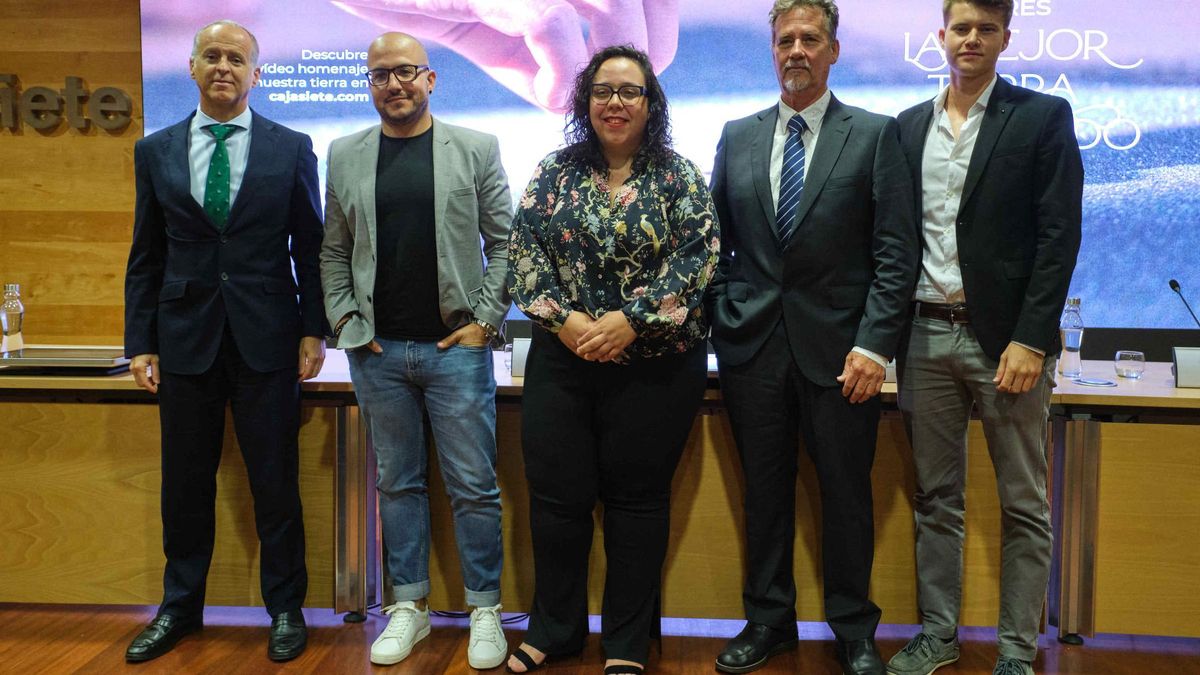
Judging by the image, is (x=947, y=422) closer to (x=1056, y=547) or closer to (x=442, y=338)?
(x=1056, y=547)

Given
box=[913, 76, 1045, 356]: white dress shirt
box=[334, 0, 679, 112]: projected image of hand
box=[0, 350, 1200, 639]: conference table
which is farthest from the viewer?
box=[334, 0, 679, 112]: projected image of hand

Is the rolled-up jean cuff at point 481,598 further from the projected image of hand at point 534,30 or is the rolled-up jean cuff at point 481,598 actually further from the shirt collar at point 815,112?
the projected image of hand at point 534,30

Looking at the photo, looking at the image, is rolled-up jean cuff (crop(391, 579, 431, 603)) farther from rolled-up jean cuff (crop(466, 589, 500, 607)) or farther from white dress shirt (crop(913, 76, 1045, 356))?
white dress shirt (crop(913, 76, 1045, 356))

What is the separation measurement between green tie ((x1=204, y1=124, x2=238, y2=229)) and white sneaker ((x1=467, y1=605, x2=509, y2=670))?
1.24 metres

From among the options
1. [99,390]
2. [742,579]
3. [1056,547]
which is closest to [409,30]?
[99,390]

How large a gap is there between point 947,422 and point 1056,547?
0.60m

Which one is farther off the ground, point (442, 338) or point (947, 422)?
point (442, 338)

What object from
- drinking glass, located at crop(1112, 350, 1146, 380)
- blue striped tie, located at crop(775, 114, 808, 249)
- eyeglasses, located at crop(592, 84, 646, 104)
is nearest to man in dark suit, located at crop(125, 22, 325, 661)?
eyeglasses, located at crop(592, 84, 646, 104)

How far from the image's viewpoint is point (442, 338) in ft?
7.75

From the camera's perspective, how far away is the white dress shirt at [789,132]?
2.21 meters

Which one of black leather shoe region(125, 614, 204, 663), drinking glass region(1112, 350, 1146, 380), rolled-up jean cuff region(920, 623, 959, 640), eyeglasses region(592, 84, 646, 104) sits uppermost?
eyeglasses region(592, 84, 646, 104)

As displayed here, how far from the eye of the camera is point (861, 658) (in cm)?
226

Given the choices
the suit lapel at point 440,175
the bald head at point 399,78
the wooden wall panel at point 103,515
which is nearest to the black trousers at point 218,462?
the wooden wall panel at point 103,515

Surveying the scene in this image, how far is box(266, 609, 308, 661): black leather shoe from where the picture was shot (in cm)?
245
